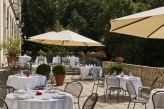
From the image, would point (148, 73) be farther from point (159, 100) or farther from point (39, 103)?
point (39, 103)

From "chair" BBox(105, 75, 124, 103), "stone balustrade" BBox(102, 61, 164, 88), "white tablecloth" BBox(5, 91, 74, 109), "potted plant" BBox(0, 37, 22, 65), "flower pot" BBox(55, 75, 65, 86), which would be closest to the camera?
"white tablecloth" BBox(5, 91, 74, 109)

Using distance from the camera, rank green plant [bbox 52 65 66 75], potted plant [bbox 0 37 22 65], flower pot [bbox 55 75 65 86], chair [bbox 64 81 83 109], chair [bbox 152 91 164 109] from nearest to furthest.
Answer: chair [bbox 152 91 164 109]
chair [bbox 64 81 83 109]
green plant [bbox 52 65 66 75]
flower pot [bbox 55 75 65 86]
potted plant [bbox 0 37 22 65]

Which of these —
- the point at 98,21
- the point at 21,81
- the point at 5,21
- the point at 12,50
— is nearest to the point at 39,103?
the point at 21,81

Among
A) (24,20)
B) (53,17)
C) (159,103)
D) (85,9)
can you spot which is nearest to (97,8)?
(85,9)

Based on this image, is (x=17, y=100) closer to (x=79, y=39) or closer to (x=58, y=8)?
(x=79, y=39)

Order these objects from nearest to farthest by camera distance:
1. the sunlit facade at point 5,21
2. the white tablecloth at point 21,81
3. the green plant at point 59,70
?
the white tablecloth at point 21,81 < the green plant at point 59,70 < the sunlit facade at point 5,21

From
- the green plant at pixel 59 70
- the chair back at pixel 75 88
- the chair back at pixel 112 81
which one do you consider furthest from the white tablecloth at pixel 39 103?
the green plant at pixel 59 70

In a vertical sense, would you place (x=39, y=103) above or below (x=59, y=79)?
above

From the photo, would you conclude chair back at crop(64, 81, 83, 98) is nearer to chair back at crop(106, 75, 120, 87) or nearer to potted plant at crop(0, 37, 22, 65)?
chair back at crop(106, 75, 120, 87)

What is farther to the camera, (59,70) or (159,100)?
(59,70)

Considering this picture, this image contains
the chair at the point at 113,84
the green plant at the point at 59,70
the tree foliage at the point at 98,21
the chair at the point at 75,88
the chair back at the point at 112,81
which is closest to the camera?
the chair at the point at 75,88

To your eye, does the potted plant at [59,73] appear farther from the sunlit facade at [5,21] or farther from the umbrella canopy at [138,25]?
the umbrella canopy at [138,25]

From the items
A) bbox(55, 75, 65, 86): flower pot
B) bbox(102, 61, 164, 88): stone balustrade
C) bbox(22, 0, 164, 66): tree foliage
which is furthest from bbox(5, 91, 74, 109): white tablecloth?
bbox(22, 0, 164, 66): tree foliage

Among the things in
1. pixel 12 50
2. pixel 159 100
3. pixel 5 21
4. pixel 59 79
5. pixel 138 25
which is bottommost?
pixel 59 79
